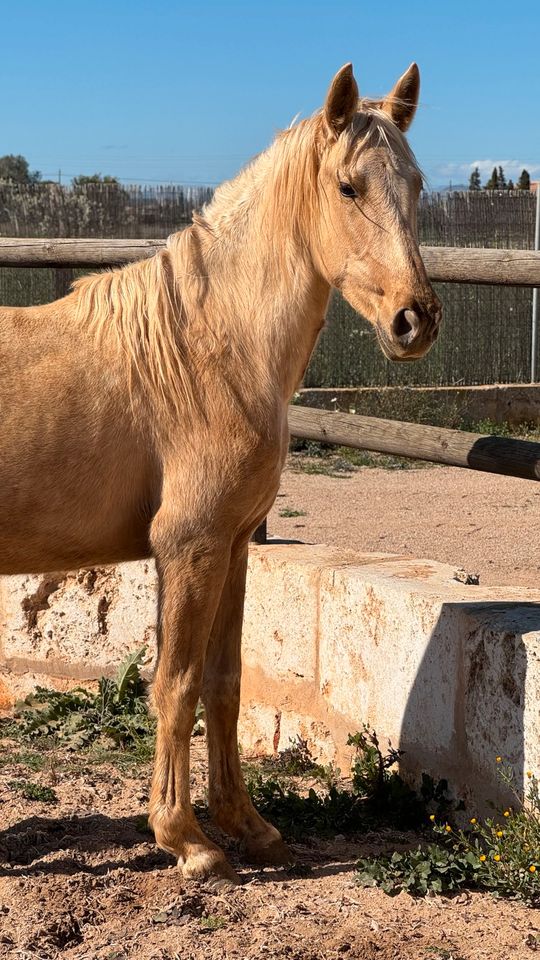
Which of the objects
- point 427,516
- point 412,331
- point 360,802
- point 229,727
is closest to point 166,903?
point 229,727

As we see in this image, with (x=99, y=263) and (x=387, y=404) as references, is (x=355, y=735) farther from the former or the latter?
(x=387, y=404)

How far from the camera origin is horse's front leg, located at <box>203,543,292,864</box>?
11.4 ft

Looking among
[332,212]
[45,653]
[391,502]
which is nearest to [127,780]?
[45,653]

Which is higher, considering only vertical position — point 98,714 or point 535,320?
point 535,320

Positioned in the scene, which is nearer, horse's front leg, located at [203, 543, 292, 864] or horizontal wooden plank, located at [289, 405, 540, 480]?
horse's front leg, located at [203, 543, 292, 864]

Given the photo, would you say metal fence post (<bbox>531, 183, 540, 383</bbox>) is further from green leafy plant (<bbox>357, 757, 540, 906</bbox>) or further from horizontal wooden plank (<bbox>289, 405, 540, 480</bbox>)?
green leafy plant (<bbox>357, 757, 540, 906</bbox>)

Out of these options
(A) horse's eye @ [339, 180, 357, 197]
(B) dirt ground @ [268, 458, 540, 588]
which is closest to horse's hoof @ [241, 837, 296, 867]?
(A) horse's eye @ [339, 180, 357, 197]

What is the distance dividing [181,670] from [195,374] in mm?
871

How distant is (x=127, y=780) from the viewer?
13.5 ft

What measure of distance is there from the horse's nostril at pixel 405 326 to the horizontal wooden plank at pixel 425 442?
101 cm

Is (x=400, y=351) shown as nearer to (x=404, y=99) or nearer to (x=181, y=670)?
(x=404, y=99)

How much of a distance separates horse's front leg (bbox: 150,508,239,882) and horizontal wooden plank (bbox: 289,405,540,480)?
1222 millimetres

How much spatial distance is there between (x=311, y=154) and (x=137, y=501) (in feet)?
3.70

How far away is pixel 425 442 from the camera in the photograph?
4383mm
